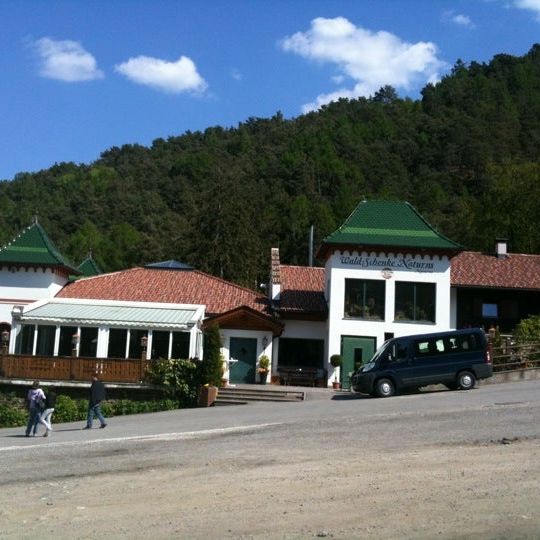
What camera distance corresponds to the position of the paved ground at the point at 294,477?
10109mm

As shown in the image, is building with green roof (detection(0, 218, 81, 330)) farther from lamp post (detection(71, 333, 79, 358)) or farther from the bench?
the bench

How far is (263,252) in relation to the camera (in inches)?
2726

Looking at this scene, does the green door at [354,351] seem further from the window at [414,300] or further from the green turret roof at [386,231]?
the green turret roof at [386,231]

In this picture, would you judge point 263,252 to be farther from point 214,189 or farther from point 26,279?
point 26,279

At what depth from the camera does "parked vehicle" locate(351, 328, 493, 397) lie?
2653 centimetres

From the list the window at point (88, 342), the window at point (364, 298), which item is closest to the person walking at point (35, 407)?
the window at point (88, 342)

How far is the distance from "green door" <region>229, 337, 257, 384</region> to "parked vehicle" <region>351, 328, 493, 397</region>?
28.0ft

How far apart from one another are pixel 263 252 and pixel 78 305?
116 feet

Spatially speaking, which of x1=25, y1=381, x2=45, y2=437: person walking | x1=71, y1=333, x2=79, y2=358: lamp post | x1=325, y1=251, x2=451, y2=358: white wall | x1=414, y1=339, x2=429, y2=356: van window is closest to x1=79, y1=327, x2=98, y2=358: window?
x1=71, y1=333, x2=79, y2=358: lamp post

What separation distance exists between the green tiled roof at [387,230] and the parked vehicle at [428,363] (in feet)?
25.8

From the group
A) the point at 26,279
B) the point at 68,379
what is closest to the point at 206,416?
the point at 68,379

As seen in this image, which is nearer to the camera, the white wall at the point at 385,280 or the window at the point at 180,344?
the window at the point at 180,344

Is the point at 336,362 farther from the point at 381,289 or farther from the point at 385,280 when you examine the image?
the point at 385,280

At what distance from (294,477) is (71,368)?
64.0 feet
